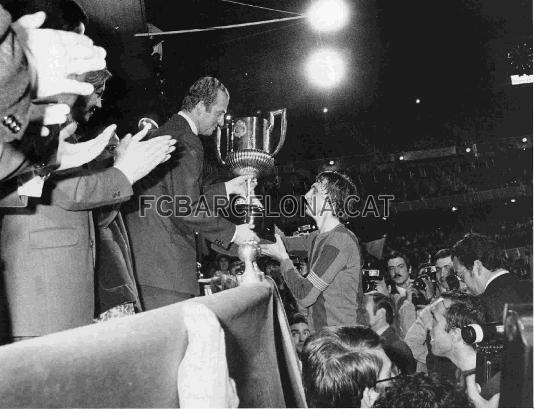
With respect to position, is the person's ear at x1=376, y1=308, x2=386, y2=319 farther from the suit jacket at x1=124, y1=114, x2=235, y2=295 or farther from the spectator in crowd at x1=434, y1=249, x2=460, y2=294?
the spectator in crowd at x1=434, y1=249, x2=460, y2=294

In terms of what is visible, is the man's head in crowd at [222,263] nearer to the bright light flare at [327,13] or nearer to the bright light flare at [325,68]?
the bright light flare at [325,68]

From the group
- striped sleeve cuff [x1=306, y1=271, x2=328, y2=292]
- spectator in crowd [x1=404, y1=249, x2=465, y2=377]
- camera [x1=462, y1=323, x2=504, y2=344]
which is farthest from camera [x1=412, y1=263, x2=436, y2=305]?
camera [x1=462, y1=323, x2=504, y2=344]

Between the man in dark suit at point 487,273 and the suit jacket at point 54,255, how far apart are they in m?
2.63

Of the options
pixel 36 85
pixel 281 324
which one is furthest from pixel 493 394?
pixel 36 85

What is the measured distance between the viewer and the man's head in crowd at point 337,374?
5.51 ft

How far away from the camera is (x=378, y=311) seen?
361 cm

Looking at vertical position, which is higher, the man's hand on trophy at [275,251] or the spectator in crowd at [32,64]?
the spectator in crowd at [32,64]

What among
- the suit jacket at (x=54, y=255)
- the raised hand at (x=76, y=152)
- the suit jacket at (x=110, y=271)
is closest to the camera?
the raised hand at (x=76, y=152)

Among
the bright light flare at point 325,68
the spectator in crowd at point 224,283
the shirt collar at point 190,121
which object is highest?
the bright light flare at point 325,68

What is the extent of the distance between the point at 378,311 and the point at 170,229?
1.99 m

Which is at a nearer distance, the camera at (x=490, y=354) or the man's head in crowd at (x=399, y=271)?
the camera at (x=490, y=354)

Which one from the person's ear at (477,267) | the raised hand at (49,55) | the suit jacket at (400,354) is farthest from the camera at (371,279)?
the raised hand at (49,55)

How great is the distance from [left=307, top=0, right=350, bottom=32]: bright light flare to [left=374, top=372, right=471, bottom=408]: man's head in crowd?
15.2ft

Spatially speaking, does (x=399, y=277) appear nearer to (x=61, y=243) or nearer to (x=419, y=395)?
(x=419, y=395)
